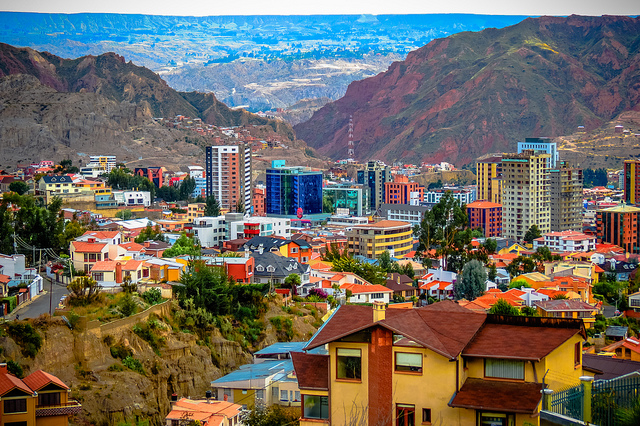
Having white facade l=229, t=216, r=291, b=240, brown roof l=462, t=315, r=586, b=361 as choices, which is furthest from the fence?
white facade l=229, t=216, r=291, b=240

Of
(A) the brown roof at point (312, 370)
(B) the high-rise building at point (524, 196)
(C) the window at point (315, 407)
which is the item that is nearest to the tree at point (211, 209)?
(B) the high-rise building at point (524, 196)

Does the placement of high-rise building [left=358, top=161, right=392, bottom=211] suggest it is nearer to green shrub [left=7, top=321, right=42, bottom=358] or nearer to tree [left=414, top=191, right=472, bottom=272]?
tree [left=414, top=191, right=472, bottom=272]

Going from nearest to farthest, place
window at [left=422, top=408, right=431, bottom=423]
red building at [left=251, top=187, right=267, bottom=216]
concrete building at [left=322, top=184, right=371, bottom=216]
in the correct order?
window at [left=422, top=408, right=431, bottom=423] < red building at [left=251, top=187, right=267, bottom=216] < concrete building at [left=322, top=184, right=371, bottom=216]

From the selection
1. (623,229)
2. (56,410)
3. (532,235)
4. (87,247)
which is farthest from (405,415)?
(623,229)

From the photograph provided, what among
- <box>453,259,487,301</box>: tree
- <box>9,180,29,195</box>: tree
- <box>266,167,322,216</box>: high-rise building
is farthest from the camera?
<box>266,167,322,216</box>: high-rise building

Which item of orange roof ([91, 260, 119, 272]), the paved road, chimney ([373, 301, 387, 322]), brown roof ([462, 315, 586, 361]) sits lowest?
the paved road

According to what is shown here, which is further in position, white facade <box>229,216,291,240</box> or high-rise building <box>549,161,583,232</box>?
high-rise building <box>549,161,583,232</box>
